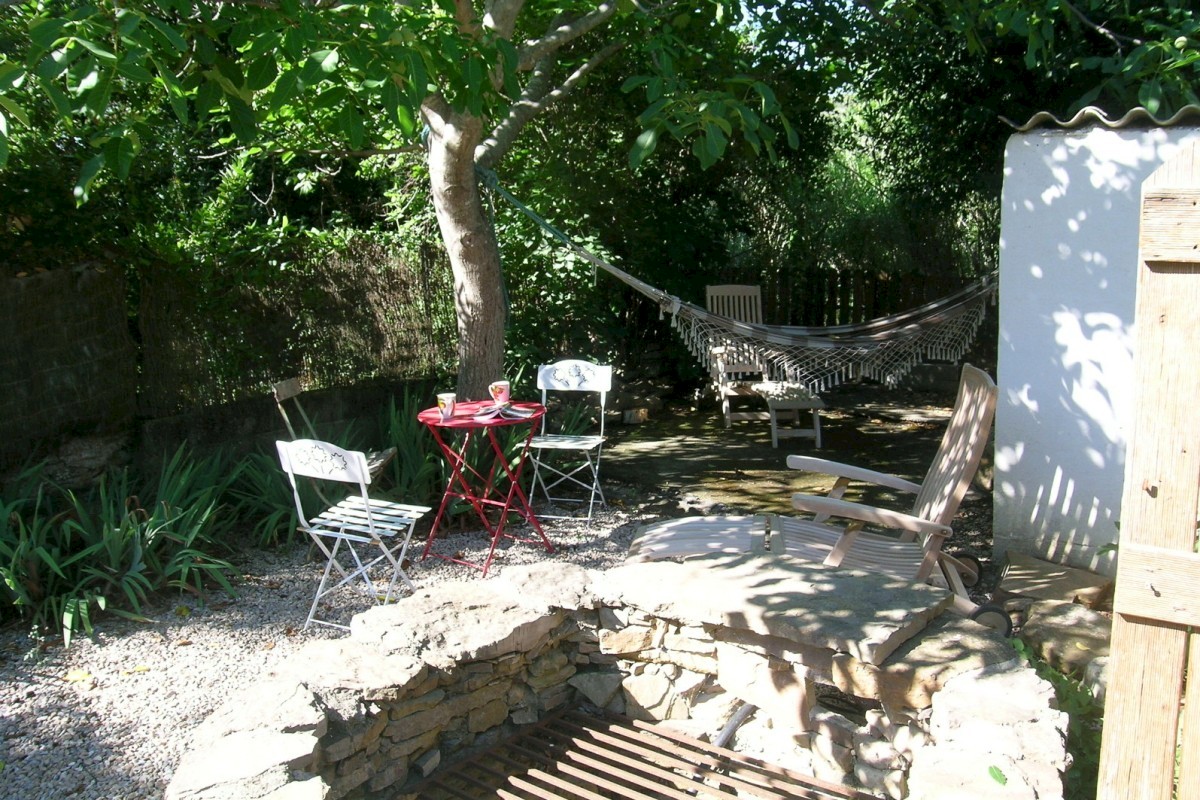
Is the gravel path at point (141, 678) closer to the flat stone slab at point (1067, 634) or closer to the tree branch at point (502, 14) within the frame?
the flat stone slab at point (1067, 634)

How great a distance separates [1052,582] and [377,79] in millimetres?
3084

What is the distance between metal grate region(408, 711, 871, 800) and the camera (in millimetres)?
2658

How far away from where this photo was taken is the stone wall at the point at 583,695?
2.28m

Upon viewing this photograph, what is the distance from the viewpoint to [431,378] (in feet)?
22.5

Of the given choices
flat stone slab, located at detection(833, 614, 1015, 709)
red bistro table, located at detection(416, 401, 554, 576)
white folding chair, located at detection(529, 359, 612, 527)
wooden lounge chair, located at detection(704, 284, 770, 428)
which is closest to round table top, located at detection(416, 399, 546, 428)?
red bistro table, located at detection(416, 401, 554, 576)

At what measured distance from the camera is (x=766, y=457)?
22.3 feet

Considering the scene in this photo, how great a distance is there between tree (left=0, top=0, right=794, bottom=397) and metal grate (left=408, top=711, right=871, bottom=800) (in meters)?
2.02

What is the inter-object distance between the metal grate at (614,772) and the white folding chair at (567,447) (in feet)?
7.84

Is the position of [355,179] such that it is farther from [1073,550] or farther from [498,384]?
[1073,550]

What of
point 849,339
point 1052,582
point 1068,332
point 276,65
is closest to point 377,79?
point 276,65

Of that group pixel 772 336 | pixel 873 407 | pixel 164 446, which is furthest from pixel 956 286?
pixel 164 446

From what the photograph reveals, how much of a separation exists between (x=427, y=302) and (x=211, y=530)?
2.63m

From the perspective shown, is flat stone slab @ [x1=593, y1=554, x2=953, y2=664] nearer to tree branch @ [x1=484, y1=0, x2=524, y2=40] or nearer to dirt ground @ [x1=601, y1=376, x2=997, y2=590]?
dirt ground @ [x1=601, y1=376, x2=997, y2=590]

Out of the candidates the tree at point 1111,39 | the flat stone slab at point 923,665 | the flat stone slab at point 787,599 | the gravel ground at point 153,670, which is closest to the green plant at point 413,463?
the gravel ground at point 153,670
